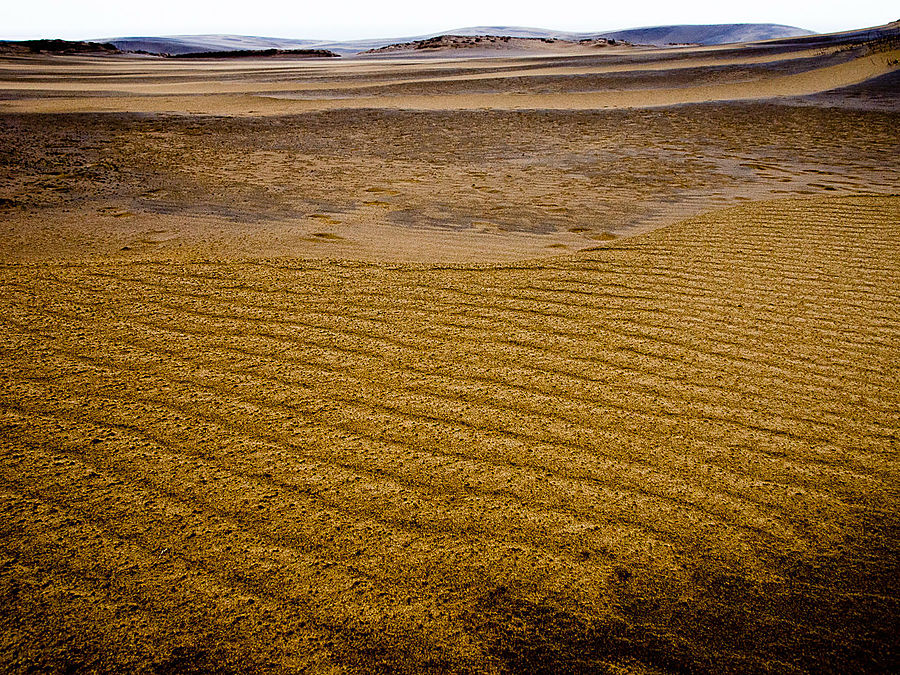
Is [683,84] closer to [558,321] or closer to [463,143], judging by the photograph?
[463,143]

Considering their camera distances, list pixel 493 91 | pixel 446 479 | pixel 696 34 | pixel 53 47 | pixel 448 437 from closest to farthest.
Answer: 1. pixel 446 479
2. pixel 448 437
3. pixel 493 91
4. pixel 53 47
5. pixel 696 34

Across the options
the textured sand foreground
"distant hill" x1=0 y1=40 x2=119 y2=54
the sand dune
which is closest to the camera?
the textured sand foreground

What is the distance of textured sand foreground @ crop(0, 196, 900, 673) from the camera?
4.33 feet

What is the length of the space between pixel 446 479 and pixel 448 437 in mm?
198

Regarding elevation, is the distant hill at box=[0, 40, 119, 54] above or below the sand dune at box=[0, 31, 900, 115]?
above

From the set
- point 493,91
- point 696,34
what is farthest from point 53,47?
point 696,34

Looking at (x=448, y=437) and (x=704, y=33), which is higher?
(x=704, y=33)

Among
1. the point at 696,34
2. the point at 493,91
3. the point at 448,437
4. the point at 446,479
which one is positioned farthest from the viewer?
the point at 696,34

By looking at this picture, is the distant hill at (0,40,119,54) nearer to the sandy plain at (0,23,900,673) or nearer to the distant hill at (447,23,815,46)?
the sandy plain at (0,23,900,673)

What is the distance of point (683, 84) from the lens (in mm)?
15609

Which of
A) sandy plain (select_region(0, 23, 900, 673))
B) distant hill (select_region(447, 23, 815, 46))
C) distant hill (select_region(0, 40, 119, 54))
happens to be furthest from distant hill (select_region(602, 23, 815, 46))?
sandy plain (select_region(0, 23, 900, 673))

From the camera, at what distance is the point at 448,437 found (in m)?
1.91

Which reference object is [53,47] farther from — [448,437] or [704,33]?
[704,33]

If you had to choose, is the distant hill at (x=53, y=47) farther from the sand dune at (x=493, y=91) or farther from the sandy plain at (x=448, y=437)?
the sandy plain at (x=448, y=437)
